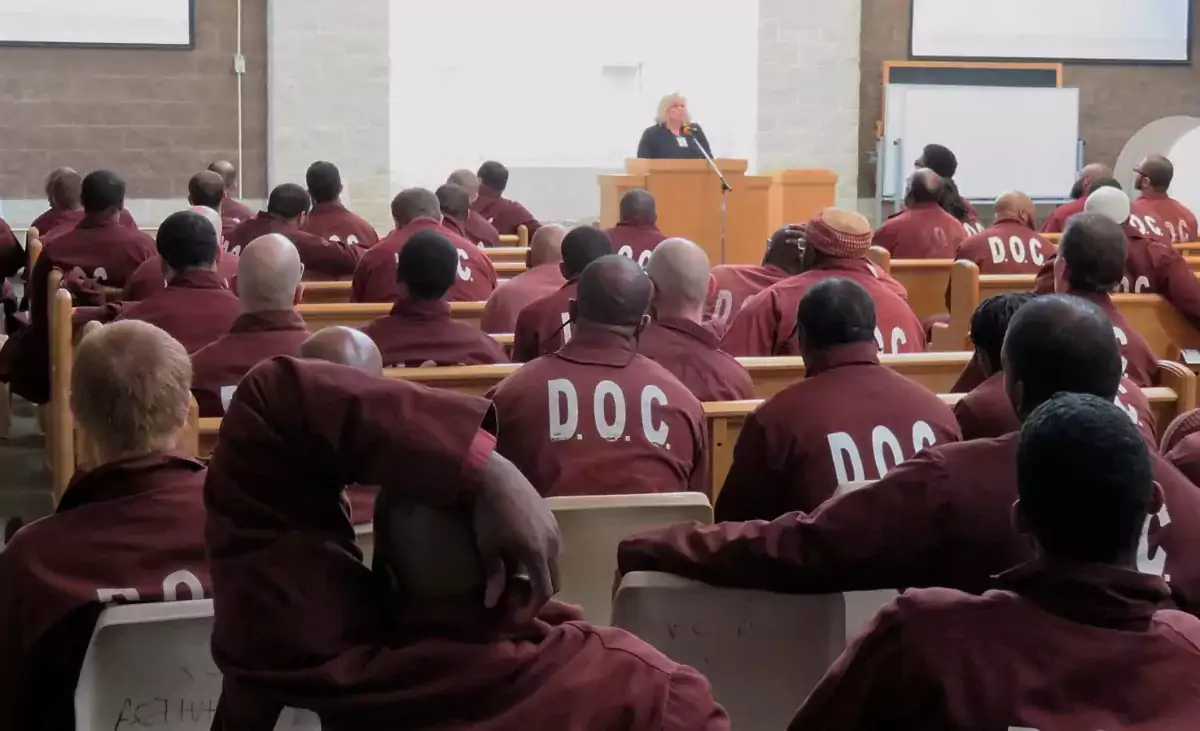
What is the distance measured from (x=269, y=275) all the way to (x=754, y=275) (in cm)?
239

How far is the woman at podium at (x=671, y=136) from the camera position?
31.4 ft

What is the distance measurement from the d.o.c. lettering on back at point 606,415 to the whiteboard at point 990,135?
8.32 m

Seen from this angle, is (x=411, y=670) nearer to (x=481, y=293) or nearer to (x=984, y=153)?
(x=481, y=293)

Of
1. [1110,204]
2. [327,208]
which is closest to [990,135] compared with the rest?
[1110,204]

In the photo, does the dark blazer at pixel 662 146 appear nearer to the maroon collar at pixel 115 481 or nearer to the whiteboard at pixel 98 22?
the whiteboard at pixel 98 22

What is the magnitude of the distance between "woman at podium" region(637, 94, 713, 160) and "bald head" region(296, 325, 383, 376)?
749 cm

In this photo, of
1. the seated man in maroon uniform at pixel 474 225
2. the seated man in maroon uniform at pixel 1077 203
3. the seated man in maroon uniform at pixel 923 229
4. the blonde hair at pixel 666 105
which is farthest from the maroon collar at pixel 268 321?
the blonde hair at pixel 666 105

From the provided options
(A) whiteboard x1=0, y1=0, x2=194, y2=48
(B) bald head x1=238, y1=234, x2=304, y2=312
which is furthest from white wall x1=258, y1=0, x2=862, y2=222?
(B) bald head x1=238, y1=234, x2=304, y2=312

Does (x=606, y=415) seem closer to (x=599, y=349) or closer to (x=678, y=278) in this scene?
(x=599, y=349)

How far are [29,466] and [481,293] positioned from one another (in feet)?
6.37

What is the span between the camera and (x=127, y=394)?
89.9 inches

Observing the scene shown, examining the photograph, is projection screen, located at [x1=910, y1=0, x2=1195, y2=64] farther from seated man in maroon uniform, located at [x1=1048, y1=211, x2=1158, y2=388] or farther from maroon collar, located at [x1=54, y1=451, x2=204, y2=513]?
maroon collar, located at [x1=54, y1=451, x2=204, y2=513]

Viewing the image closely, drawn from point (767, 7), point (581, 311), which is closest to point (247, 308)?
point (581, 311)

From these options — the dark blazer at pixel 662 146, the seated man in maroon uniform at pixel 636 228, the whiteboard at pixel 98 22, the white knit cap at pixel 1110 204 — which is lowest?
the seated man in maroon uniform at pixel 636 228
